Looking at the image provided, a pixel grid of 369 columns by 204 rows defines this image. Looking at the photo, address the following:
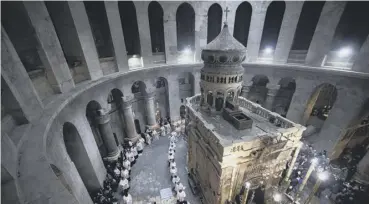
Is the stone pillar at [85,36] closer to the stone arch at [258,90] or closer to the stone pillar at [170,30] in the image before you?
the stone pillar at [170,30]

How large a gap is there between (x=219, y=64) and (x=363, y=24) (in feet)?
52.1

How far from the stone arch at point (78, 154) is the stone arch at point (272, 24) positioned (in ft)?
65.7

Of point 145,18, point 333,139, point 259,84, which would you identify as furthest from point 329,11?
point 145,18

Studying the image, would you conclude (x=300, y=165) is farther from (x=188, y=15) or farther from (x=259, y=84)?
(x=188, y=15)

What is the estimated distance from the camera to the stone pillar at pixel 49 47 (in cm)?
882

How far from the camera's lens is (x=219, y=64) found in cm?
1113

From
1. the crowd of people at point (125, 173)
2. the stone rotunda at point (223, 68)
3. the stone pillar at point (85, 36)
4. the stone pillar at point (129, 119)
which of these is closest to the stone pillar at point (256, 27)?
the stone rotunda at point (223, 68)

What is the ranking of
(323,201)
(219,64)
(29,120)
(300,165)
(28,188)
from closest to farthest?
1. (28,188)
2. (29,120)
3. (219,64)
4. (323,201)
5. (300,165)

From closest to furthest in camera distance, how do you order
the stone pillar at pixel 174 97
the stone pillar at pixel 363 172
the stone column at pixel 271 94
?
the stone pillar at pixel 363 172, the stone column at pixel 271 94, the stone pillar at pixel 174 97

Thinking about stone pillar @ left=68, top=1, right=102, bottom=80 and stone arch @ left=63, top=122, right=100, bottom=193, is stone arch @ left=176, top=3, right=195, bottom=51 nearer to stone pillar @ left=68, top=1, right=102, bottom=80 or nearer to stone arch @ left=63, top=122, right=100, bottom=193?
stone pillar @ left=68, top=1, right=102, bottom=80

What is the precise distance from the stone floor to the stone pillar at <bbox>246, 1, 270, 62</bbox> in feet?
42.5

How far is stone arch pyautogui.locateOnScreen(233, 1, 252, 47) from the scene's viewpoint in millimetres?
20672

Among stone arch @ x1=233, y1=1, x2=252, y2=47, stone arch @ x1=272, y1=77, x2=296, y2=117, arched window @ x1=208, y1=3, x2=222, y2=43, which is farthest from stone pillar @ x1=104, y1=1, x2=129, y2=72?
stone arch @ x1=272, y1=77, x2=296, y2=117

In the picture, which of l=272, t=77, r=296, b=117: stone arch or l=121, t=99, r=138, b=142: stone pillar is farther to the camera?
l=272, t=77, r=296, b=117: stone arch
